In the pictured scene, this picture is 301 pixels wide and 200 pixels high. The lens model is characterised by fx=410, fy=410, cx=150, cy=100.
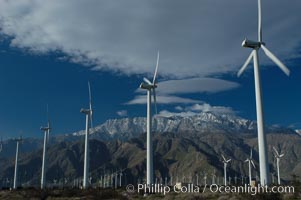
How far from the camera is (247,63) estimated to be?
65.9 metres

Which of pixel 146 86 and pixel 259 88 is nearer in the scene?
pixel 259 88

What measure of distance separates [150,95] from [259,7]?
30.8 meters

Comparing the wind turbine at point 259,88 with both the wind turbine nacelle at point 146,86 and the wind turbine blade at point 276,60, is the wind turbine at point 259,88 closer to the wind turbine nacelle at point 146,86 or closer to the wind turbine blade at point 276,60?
the wind turbine blade at point 276,60

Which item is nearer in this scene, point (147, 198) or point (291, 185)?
point (291, 185)

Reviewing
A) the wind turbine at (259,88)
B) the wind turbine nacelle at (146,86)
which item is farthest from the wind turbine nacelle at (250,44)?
the wind turbine nacelle at (146,86)

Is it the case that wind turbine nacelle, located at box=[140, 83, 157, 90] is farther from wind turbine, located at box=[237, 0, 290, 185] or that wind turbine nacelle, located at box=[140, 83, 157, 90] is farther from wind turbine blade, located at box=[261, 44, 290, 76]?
wind turbine blade, located at box=[261, 44, 290, 76]

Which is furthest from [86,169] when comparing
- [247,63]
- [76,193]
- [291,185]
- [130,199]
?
[291,185]

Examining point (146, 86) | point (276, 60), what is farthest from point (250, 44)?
point (146, 86)

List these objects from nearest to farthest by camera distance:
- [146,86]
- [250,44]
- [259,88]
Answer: [259,88] < [250,44] < [146,86]

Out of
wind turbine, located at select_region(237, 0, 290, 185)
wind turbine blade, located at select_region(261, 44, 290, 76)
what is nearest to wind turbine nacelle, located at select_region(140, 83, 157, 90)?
wind turbine, located at select_region(237, 0, 290, 185)

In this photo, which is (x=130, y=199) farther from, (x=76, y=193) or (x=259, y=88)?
(x=259, y=88)

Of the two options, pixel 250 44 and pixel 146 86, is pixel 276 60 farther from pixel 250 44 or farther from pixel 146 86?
pixel 146 86

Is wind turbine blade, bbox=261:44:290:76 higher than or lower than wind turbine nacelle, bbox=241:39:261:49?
lower

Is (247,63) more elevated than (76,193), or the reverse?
(247,63)
